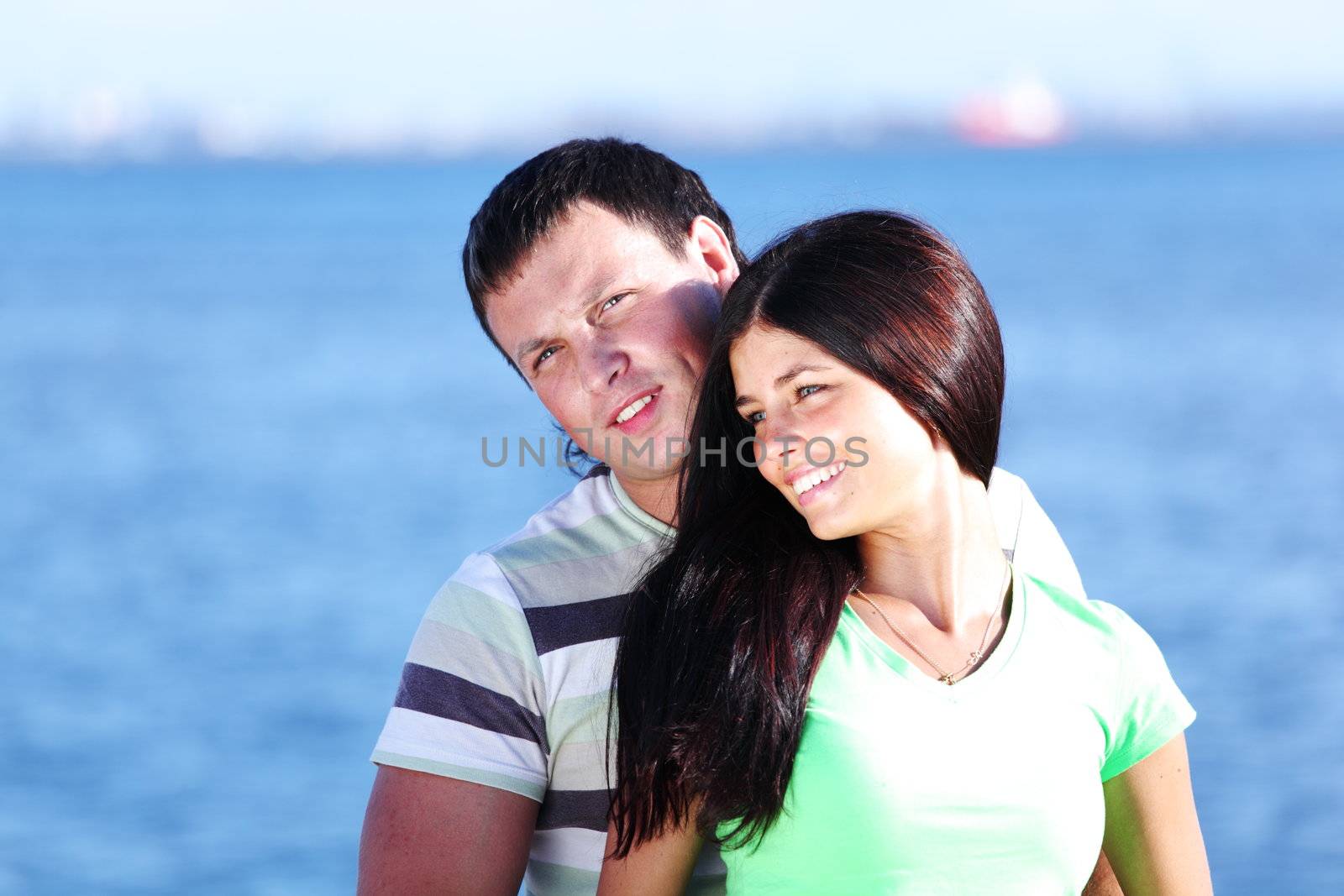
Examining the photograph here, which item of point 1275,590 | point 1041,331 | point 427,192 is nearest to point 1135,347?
point 1041,331

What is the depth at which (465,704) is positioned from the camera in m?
2.31

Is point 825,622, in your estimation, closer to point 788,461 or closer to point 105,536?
point 788,461

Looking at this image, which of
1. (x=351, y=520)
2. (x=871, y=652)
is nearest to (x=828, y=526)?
(x=871, y=652)

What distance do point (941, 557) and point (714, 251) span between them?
774 mm

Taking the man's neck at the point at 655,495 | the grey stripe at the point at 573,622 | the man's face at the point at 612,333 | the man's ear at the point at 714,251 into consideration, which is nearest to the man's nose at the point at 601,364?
the man's face at the point at 612,333

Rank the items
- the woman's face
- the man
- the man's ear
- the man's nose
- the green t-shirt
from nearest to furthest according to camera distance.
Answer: the green t-shirt
the woman's face
the man
the man's nose
the man's ear

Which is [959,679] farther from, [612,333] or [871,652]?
[612,333]

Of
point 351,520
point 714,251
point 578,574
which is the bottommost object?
point 351,520

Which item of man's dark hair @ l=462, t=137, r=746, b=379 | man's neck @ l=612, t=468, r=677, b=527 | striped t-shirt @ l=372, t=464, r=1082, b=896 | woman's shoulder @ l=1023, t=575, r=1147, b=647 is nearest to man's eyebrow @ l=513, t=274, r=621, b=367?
man's dark hair @ l=462, t=137, r=746, b=379

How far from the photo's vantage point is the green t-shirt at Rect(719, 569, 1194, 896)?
2.10 m

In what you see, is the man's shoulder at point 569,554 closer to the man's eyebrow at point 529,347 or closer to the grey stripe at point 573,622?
the grey stripe at point 573,622

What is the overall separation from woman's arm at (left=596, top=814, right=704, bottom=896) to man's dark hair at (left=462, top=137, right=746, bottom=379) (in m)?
0.94

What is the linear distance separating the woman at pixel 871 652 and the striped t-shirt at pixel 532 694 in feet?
0.29

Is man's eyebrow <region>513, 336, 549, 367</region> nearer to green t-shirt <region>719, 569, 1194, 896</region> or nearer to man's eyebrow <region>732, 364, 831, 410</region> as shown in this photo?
man's eyebrow <region>732, 364, 831, 410</region>
